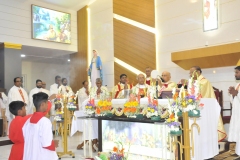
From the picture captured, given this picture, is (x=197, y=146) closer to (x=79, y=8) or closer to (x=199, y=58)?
(x=199, y=58)

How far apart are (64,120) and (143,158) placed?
195cm

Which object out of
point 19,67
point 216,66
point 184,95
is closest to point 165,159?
point 184,95

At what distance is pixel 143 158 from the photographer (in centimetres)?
451

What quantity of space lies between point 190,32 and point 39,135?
596cm

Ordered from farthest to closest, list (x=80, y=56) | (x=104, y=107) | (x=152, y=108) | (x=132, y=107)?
(x=80, y=56)
(x=104, y=107)
(x=132, y=107)
(x=152, y=108)

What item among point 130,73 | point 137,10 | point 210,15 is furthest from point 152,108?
point 137,10

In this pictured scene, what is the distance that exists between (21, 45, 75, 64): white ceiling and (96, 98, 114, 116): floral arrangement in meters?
5.94

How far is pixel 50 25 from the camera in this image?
10336mm

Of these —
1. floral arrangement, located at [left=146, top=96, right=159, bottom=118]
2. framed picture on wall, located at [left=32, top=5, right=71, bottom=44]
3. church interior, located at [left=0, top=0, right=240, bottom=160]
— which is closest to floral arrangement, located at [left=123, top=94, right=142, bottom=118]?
church interior, located at [left=0, top=0, right=240, bottom=160]

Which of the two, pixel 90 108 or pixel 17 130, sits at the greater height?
pixel 90 108

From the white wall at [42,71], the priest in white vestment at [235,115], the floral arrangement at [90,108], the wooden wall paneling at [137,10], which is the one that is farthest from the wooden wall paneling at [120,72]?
the priest in white vestment at [235,115]

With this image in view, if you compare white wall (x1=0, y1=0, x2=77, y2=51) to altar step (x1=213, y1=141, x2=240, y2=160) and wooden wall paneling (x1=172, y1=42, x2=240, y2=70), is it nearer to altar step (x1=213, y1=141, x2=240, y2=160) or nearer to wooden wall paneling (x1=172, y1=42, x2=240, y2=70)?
wooden wall paneling (x1=172, y1=42, x2=240, y2=70)

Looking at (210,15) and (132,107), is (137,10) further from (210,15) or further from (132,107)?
(132,107)

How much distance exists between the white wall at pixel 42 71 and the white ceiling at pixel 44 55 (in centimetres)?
18
